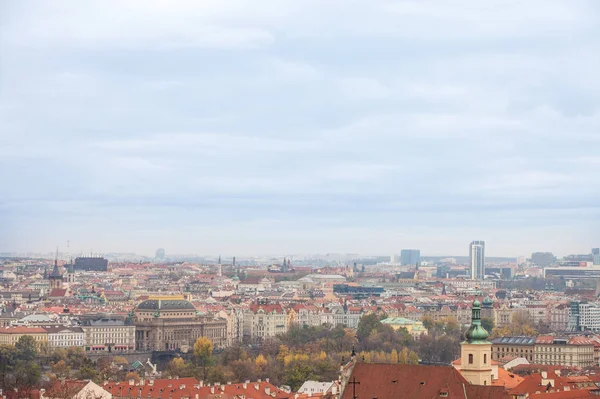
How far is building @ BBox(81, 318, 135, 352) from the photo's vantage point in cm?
14412

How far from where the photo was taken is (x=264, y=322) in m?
166

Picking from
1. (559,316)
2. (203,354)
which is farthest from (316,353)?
(559,316)

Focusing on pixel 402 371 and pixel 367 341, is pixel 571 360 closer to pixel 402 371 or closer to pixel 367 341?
pixel 367 341

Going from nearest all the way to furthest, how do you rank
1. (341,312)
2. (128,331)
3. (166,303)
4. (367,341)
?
(367,341) < (128,331) < (166,303) < (341,312)

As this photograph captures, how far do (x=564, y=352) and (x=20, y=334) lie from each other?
5022 cm

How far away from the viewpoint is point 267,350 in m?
128

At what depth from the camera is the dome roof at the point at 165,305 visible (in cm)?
16062

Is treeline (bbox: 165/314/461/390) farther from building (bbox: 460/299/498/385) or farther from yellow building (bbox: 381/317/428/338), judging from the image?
building (bbox: 460/299/498/385)

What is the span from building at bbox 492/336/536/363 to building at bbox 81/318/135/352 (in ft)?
125

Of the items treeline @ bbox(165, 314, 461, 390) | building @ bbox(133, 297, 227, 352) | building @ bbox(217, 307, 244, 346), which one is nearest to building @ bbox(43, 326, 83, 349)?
building @ bbox(133, 297, 227, 352)

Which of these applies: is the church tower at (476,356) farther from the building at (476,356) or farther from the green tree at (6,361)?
the green tree at (6,361)

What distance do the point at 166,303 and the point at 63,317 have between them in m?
13.6

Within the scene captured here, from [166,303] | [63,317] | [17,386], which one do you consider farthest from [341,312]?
[17,386]

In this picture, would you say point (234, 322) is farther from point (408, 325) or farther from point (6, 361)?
point (6, 361)
